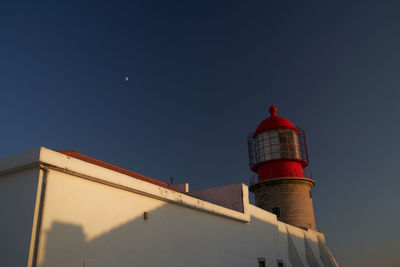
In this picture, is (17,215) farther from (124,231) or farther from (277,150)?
(277,150)

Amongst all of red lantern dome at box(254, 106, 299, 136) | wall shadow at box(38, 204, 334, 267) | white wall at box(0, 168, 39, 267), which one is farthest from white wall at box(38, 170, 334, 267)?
red lantern dome at box(254, 106, 299, 136)

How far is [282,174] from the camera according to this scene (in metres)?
23.6

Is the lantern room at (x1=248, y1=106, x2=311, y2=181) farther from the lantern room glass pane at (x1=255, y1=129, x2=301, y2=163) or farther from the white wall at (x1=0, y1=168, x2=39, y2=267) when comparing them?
the white wall at (x1=0, y1=168, x2=39, y2=267)

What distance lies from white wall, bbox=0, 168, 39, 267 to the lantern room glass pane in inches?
760

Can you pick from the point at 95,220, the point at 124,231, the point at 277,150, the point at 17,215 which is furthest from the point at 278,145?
the point at 17,215

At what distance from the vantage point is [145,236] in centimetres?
934

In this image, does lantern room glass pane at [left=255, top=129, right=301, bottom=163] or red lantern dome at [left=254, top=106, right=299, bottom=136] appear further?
red lantern dome at [left=254, top=106, right=299, bottom=136]

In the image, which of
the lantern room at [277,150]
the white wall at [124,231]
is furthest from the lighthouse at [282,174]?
the white wall at [124,231]

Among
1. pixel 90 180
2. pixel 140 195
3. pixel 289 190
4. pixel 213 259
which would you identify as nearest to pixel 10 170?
pixel 90 180

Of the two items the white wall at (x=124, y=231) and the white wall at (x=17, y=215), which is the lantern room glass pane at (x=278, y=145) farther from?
the white wall at (x=17, y=215)

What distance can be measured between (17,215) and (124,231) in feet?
8.74

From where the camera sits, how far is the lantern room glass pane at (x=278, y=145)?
79.0 ft

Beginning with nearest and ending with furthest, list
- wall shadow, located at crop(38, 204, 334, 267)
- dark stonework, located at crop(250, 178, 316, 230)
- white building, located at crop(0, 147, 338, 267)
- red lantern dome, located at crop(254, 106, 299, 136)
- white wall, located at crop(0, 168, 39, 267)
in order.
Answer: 1. white wall, located at crop(0, 168, 39, 267)
2. white building, located at crop(0, 147, 338, 267)
3. wall shadow, located at crop(38, 204, 334, 267)
4. dark stonework, located at crop(250, 178, 316, 230)
5. red lantern dome, located at crop(254, 106, 299, 136)

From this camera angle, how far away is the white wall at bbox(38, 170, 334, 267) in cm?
696
